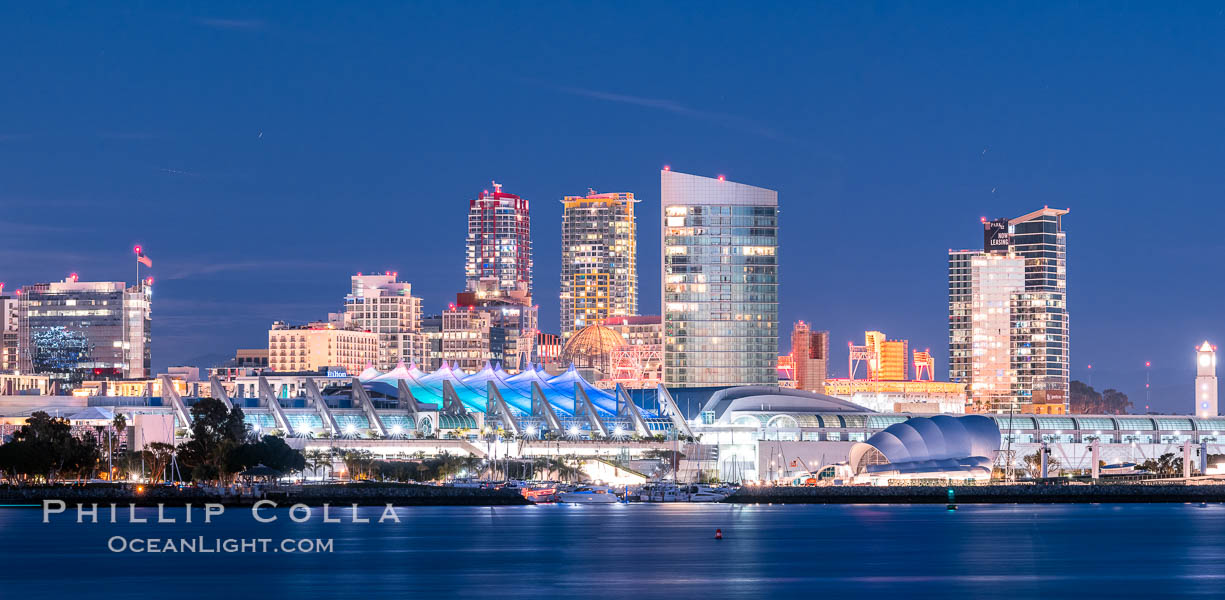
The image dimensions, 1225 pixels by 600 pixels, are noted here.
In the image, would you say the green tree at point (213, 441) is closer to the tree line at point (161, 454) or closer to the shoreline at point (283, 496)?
the tree line at point (161, 454)

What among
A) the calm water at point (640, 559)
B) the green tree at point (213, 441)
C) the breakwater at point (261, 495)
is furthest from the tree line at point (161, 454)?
the calm water at point (640, 559)

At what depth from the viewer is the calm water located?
86.8 metres

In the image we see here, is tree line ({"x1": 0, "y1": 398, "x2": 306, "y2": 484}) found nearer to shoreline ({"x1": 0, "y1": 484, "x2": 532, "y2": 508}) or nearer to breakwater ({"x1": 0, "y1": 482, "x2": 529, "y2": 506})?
breakwater ({"x1": 0, "y1": 482, "x2": 529, "y2": 506})

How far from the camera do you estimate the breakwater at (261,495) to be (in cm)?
17250

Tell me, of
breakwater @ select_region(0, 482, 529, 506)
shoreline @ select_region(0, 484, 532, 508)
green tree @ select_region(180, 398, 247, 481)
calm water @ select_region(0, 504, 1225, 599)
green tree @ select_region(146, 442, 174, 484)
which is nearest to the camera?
calm water @ select_region(0, 504, 1225, 599)

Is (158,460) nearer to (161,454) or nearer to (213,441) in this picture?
(161,454)

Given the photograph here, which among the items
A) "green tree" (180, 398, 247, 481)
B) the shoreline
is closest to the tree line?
"green tree" (180, 398, 247, 481)

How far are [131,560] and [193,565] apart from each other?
610 centimetres

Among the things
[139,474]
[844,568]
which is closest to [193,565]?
[844,568]

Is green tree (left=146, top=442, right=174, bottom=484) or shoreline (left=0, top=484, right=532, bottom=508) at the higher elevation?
green tree (left=146, top=442, right=174, bottom=484)

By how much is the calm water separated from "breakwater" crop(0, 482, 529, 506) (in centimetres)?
1354

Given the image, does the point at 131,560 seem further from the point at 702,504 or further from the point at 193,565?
the point at 702,504

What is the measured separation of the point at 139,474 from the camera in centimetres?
19338

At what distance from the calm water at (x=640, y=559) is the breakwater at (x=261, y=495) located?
13.5 meters
